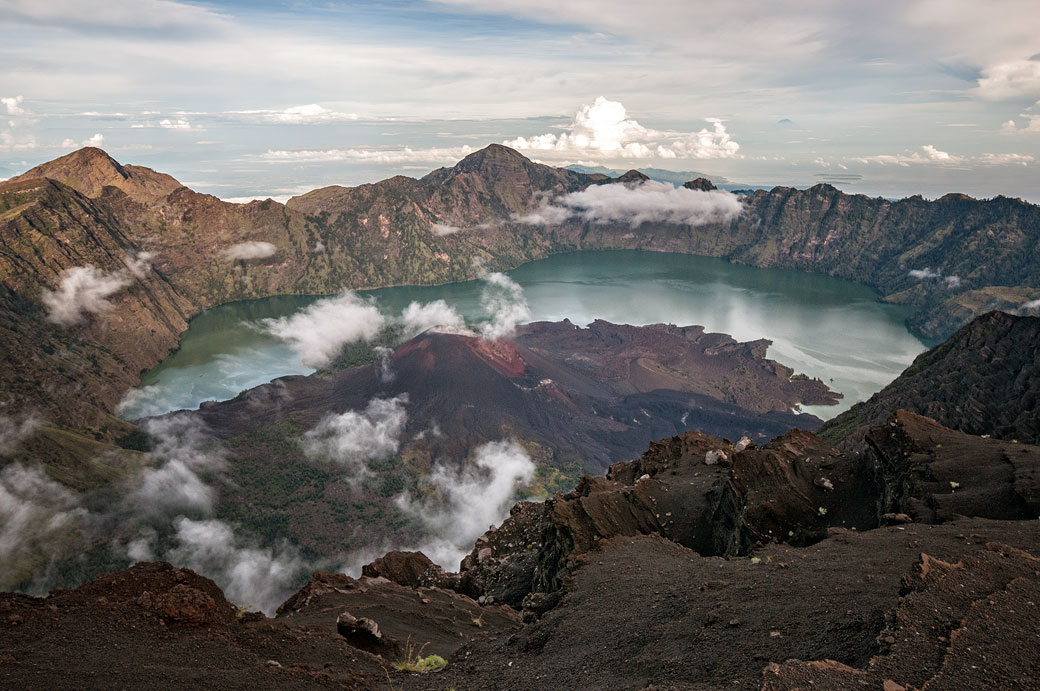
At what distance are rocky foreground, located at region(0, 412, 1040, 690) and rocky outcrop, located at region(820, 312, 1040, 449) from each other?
1091 inches

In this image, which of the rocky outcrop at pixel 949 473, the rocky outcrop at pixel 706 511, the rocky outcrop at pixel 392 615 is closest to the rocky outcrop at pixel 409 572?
the rocky outcrop at pixel 706 511

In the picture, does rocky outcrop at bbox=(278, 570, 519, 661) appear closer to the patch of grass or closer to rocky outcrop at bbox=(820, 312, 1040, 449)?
the patch of grass

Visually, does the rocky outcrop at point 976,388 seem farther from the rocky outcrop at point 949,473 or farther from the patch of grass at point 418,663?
the patch of grass at point 418,663

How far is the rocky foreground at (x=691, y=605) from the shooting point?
12594 millimetres

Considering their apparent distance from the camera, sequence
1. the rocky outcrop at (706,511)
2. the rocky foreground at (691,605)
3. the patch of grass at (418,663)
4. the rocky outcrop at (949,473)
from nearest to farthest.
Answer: the rocky foreground at (691,605)
the patch of grass at (418,663)
the rocky outcrop at (949,473)
the rocky outcrop at (706,511)

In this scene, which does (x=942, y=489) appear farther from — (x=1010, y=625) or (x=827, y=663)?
(x=827, y=663)

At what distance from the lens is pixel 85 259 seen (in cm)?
19538

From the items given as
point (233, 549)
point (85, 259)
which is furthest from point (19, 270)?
point (233, 549)

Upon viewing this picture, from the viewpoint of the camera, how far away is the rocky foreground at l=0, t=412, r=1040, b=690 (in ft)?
41.3

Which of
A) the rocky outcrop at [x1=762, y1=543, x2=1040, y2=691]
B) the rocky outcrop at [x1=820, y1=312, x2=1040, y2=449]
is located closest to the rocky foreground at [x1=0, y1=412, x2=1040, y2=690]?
the rocky outcrop at [x1=762, y1=543, x2=1040, y2=691]

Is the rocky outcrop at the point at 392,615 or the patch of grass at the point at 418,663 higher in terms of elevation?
the patch of grass at the point at 418,663

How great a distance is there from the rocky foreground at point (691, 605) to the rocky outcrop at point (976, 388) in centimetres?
2772

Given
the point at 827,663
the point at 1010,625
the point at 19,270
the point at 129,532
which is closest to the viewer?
the point at 827,663

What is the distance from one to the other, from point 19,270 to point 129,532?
151071 millimetres
